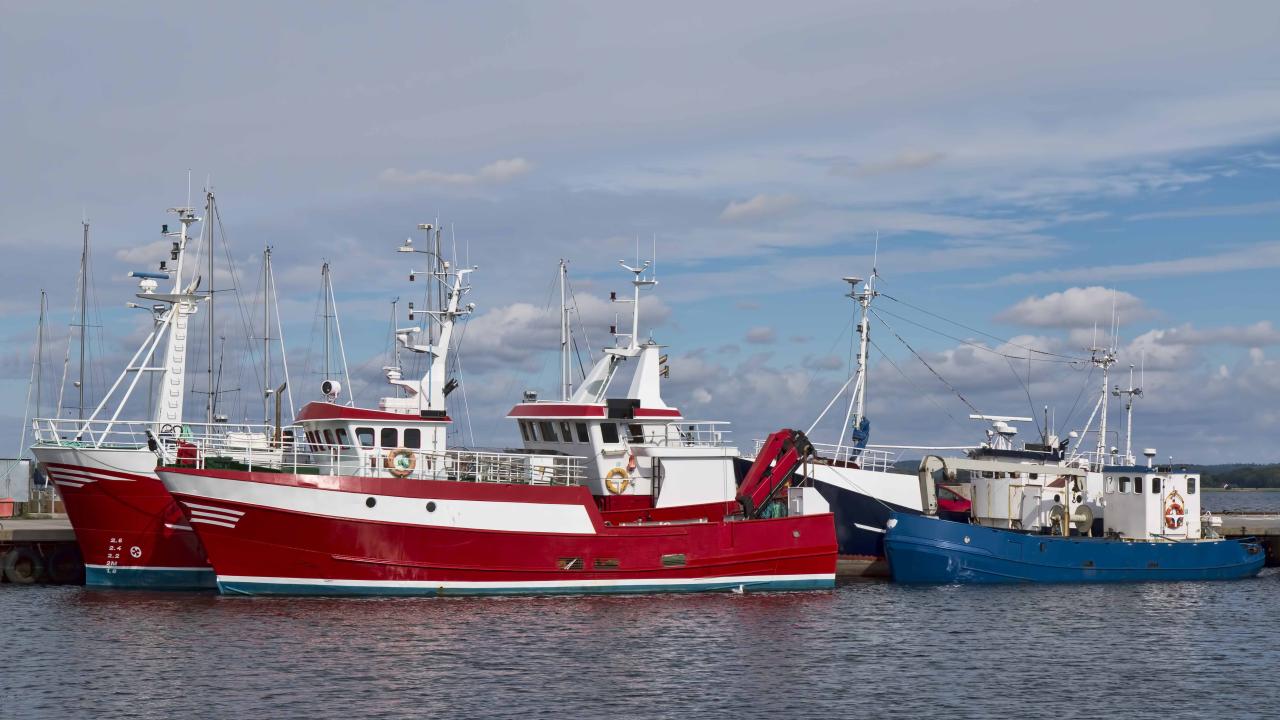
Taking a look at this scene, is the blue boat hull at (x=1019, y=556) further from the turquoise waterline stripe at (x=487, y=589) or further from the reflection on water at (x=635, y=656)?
the turquoise waterline stripe at (x=487, y=589)

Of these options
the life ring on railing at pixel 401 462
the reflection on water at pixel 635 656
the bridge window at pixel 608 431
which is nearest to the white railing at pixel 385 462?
the life ring on railing at pixel 401 462

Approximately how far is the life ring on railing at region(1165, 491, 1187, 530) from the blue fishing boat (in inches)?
1.2

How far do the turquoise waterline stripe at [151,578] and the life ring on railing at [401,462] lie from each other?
6427 millimetres

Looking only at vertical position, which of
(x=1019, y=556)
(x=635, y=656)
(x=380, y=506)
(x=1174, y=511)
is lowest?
(x=635, y=656)

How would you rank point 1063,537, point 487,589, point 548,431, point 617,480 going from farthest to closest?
point 1063,537 → point 548,431 → point 617,480 → point 487,589

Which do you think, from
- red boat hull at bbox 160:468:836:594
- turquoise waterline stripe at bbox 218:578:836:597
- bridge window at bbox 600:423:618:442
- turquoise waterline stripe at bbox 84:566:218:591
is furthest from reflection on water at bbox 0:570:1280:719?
bridge window at bbox 600:423:618:442

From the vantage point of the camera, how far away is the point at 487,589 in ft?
107

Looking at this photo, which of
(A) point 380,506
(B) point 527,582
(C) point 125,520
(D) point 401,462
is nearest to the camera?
(A) point 380,506

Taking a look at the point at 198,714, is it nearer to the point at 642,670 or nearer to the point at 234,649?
the point at 234,649

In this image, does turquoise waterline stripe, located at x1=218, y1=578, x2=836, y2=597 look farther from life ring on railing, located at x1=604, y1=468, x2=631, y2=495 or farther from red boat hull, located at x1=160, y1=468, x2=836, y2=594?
life ring on railing, located at x1=604, y1=468, x2=631, y2=495

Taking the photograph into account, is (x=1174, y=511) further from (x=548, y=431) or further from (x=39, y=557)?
(x=39, y=557)

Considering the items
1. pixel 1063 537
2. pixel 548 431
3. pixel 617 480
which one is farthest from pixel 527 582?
pixel 1063 537

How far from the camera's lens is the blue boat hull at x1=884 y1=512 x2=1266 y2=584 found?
125 feet

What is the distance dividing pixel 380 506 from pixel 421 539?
1241mm
